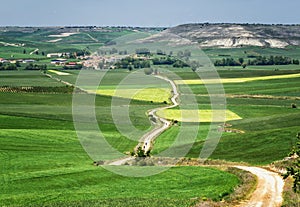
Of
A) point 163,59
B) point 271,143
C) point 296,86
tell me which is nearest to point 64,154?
point 271,143

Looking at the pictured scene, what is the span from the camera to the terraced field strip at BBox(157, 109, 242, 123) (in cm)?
8219

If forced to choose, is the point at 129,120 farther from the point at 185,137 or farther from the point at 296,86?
the point at 296,86

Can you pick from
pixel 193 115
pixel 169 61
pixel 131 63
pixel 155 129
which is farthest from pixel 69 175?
pixel 131 63

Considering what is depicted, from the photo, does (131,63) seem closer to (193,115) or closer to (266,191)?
(193,115)

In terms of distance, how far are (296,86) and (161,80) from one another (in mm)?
40996

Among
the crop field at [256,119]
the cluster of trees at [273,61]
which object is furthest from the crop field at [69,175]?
the cluster of trees at [273,61]

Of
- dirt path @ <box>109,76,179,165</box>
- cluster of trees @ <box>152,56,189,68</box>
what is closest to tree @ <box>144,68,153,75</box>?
cluster of trees @ <box>152,56,189,68</box>

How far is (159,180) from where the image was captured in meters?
39.9

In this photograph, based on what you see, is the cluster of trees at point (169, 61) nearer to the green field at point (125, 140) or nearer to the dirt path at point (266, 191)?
the green field at point (125, 140)

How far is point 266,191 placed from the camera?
33.7 metres

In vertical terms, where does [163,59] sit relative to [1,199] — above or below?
above

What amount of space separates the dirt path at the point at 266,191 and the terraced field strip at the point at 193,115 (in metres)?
40.1

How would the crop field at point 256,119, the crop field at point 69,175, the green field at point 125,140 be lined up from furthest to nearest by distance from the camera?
1. the crop field at point 256,119
2. the green field at point 125,140
3. the crop field at point 69,175

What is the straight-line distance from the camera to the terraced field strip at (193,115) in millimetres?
82188
